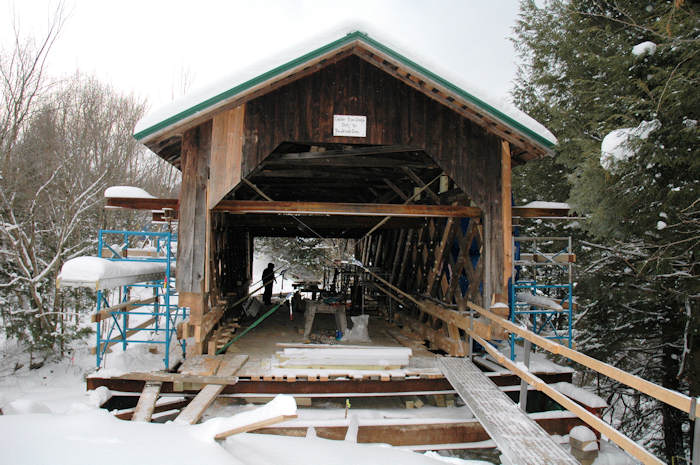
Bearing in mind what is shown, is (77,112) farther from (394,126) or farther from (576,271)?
(576,271)

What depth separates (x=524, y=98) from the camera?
14.8m

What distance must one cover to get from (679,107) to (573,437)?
16.2 ft

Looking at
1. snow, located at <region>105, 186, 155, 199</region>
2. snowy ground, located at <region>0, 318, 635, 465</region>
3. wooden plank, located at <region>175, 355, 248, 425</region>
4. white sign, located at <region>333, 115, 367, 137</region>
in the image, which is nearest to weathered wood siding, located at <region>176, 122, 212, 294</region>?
snow, located at <region>105, 186, 155, 199</region>

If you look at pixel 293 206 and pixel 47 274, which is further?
pixel 47 274

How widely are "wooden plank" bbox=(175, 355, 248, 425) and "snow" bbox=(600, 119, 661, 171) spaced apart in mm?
6223

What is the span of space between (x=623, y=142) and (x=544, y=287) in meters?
2.93

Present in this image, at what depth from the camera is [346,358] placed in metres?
6.06

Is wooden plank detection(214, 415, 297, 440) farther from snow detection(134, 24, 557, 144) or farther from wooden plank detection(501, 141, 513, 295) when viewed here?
wooden plank detection(501, 141, 513, 295)

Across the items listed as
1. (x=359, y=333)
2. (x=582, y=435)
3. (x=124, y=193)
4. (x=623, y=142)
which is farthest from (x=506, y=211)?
(x=124, y=193)

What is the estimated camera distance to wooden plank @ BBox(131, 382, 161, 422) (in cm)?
456

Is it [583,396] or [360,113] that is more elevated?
[360,113]

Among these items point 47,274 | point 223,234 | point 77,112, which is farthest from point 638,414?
point 77,112

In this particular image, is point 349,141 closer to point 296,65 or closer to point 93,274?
point 296,65

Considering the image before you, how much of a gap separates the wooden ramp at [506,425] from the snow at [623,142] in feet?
12.4
